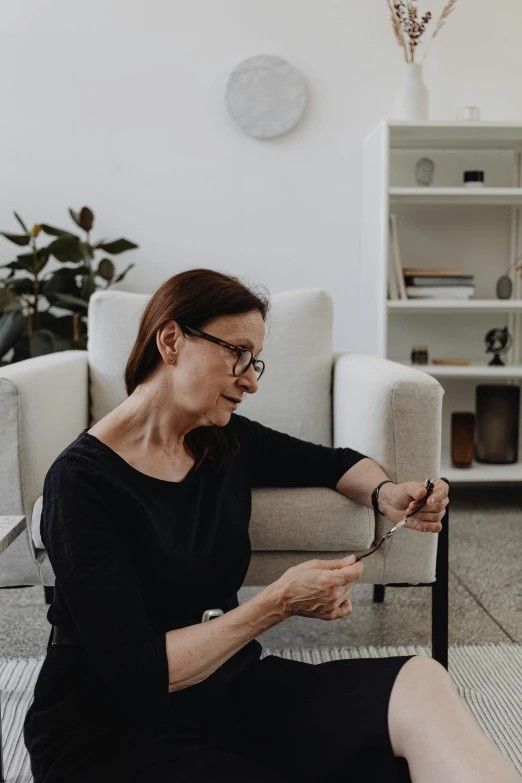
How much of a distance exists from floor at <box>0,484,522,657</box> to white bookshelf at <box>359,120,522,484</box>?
0.66 metres

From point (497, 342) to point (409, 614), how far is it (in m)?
1.50

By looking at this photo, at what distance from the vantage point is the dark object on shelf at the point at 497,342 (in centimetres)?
316

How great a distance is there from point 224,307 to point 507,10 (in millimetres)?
2828

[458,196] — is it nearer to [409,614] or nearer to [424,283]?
[424,283]

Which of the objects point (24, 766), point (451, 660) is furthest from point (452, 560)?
point (24, 766)

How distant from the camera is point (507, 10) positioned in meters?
3.23

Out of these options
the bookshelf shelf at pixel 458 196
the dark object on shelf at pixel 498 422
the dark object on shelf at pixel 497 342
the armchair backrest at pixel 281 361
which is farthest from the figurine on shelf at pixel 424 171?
the armchair backrest at pixel 281 361

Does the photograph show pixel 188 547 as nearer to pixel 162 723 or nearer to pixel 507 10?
pixel 162 723

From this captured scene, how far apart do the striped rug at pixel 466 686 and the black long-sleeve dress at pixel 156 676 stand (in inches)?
21.2

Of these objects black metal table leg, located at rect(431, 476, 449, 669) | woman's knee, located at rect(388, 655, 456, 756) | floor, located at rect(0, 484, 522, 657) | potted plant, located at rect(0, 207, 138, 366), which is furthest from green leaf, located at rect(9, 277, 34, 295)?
woman's knee, located at rect(388, 655, 456, 756)

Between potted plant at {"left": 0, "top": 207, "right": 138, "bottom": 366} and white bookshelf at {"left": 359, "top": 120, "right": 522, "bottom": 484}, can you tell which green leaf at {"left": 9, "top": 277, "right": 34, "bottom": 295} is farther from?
white bookshelf at {"left": 359, "top": 120, "right": 522, "bottom": 484}

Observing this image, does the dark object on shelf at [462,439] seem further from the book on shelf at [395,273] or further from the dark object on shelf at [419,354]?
the book on shelf at [395,273]

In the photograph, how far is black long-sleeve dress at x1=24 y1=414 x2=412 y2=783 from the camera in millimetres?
879

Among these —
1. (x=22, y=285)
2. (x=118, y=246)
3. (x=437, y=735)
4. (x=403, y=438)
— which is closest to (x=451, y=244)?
(x=118, y=246)
